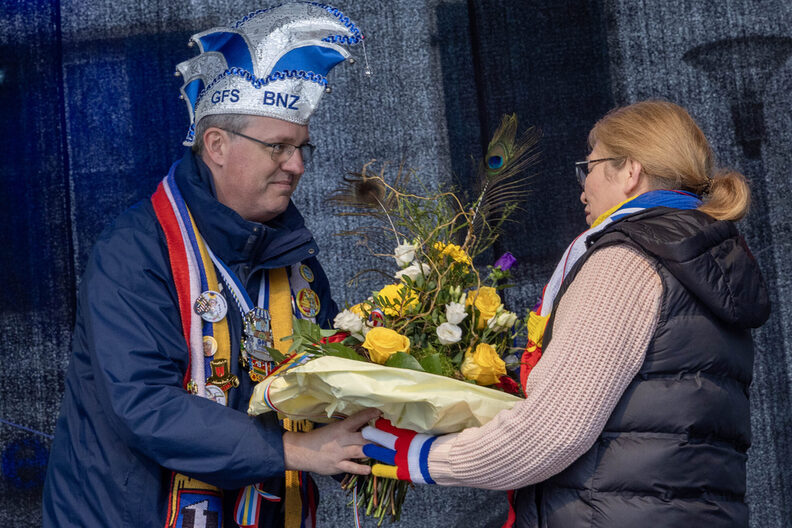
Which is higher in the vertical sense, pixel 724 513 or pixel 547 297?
pixel 547 297

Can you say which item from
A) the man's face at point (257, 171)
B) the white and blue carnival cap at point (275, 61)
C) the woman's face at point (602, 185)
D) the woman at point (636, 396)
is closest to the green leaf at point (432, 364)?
the woman at point (636, 396)

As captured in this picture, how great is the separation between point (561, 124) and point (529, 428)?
177 centimetres

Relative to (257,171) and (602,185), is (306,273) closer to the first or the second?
(257,171)

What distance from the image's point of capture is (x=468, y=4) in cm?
308

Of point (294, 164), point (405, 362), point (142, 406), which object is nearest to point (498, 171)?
point (294, 164)

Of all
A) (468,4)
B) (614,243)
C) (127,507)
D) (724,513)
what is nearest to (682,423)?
(724,513)

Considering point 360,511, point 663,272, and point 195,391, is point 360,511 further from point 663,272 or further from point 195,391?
point 663,272

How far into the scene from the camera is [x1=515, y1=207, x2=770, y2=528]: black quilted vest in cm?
150

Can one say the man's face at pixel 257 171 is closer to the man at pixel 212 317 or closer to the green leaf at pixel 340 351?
the man at pixel 212 317

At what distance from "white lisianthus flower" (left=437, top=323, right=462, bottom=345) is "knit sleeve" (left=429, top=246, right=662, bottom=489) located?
0.69ft

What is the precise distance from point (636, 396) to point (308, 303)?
999mm

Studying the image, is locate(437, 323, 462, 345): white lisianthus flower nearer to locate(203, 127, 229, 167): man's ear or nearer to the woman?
the woman

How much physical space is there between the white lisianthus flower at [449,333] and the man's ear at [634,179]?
18.6 inches

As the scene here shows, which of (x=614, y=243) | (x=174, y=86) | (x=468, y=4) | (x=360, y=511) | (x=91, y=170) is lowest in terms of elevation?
(x=360, y=511)
